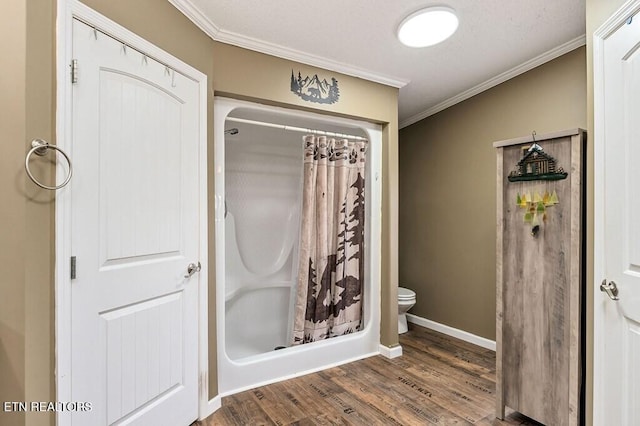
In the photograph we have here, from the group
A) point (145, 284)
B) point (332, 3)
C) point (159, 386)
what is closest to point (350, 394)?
point (159, 386)

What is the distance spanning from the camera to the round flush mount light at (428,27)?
1840 millimetres

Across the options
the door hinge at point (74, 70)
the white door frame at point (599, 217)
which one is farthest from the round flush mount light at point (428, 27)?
the door hinge at point (74, 70)

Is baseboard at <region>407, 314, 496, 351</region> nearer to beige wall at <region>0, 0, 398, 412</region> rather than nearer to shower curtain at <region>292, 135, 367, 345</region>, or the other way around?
shower curtain at <region>292, 135, 367, 345</region>

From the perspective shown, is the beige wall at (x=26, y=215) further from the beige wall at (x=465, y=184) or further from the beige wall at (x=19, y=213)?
the beige wall at (x=465, y=184)

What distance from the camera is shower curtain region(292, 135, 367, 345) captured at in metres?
2.54

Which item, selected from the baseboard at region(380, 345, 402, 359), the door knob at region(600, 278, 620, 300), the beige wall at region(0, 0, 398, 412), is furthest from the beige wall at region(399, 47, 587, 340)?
the beige wall at region(0, 0, 398, 412)

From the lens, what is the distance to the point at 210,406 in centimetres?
193

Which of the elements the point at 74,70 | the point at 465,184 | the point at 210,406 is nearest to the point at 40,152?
the point at 74,70

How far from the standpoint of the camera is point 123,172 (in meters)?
1.44

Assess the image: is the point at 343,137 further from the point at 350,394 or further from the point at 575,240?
the point at 350,394

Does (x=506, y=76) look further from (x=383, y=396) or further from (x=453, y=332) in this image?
(x=383, y=396)

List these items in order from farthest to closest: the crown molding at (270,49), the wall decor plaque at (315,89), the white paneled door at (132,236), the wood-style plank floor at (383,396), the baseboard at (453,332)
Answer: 1. the baseboard at (453,332)
2. the wall decor plaque at (315,89)
3. the wood-style plank floor at (383,396)
4. the crown molding at (270,49)
5. the white paneled door at (132,236)

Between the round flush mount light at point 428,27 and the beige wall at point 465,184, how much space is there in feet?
3.30

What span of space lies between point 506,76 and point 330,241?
6.60 ft
